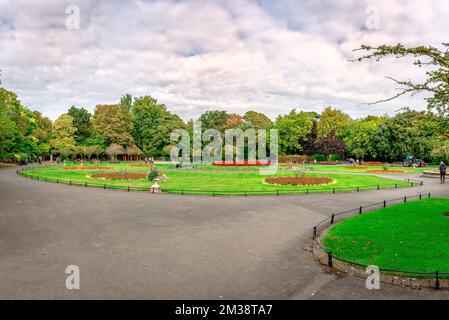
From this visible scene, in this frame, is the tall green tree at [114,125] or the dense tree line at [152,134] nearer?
the dense tree line at [152,134]

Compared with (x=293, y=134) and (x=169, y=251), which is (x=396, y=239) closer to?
(x=169, y=251)

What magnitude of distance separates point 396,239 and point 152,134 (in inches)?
3047

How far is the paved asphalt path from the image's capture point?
7777 mm

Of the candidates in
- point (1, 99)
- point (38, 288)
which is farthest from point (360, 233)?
point (1, 99)

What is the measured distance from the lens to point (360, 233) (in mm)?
12297

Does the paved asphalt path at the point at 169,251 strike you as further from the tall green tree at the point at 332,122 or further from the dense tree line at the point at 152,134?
the tall green tree at the point at 332,122

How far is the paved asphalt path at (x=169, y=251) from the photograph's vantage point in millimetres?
7777

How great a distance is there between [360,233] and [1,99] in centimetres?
5294

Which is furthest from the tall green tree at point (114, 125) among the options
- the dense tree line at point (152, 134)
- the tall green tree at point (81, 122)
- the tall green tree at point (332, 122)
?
the tall green tree at point (332, 122)

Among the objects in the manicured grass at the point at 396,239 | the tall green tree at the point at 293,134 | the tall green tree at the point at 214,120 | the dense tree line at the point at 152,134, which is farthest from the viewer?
the tall green tree at the point at 293,134

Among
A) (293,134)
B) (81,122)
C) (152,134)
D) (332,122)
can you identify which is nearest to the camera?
(293,134)

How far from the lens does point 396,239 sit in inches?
449

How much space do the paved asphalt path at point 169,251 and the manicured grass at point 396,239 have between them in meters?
1.24

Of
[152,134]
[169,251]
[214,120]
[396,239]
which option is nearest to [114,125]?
[152,134]
